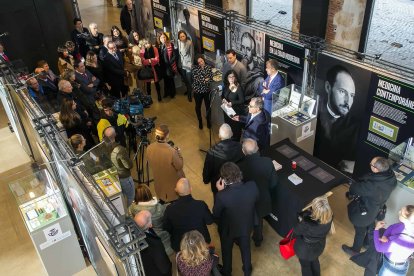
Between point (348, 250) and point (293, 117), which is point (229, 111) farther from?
point (348, 250)

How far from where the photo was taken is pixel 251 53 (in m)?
7.25

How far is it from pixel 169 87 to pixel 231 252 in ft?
16.9

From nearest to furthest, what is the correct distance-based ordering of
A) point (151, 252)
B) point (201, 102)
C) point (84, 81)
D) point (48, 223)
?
point (151, 252)
point (48, 223)
point (84, 81)
point (201, 102)

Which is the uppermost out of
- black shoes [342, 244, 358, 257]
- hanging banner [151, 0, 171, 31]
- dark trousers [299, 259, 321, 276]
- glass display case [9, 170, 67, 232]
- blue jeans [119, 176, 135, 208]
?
hanging banner [151, 0, 171, 31]

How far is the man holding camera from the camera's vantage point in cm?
432

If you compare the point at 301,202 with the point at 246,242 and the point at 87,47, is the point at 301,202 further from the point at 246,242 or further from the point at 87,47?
the point at 87,47

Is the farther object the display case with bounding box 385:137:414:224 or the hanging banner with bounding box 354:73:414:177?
the hanging banner with bounding box 354:73:414:177

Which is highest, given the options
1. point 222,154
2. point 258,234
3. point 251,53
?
point 251,53

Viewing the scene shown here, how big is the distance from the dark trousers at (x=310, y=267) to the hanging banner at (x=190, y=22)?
18.8 feet

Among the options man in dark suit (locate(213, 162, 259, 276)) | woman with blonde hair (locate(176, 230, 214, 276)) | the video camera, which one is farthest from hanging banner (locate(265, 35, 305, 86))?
woman with blonde hair (locate(176, 230, 214, 276))

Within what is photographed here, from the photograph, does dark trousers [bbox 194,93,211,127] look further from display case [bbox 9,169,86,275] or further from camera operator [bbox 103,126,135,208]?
display case [bbox 9,169,86,275]

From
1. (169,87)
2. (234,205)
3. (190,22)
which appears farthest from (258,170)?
(190,22)

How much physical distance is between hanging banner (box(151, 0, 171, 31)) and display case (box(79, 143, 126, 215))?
5.42 m

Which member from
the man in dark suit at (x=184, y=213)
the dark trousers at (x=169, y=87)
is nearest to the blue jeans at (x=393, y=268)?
the man in dark suit at (x=184, y=213)
